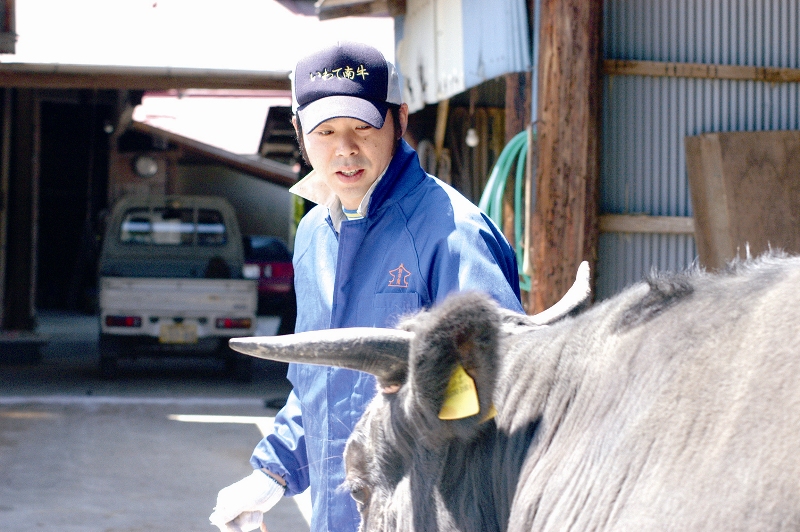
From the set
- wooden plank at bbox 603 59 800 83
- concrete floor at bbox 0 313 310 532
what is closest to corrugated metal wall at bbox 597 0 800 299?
wooden plank at bbox 603 59 800 83

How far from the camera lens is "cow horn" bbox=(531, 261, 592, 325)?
6.32ft

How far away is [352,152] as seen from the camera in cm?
226

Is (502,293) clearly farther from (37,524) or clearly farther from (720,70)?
(37,524)

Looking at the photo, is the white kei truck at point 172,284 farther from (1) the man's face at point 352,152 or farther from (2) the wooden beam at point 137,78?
(1) the man's face at point 352,152

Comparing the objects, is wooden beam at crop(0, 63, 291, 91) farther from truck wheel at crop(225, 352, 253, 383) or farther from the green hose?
the green hose

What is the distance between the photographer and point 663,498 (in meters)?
1.26

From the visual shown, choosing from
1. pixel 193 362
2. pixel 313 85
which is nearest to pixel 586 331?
pixel 313 85

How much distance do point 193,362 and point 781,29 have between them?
953 centimetres

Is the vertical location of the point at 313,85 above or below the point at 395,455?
above

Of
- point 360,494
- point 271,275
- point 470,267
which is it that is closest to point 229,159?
point 271,275

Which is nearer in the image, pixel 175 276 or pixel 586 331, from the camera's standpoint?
pixel 586 331

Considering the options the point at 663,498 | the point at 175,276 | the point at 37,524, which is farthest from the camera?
the point at 175,276

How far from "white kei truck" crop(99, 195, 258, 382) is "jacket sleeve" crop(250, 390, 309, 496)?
8.17 meters

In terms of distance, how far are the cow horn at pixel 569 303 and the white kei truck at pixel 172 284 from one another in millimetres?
8822
